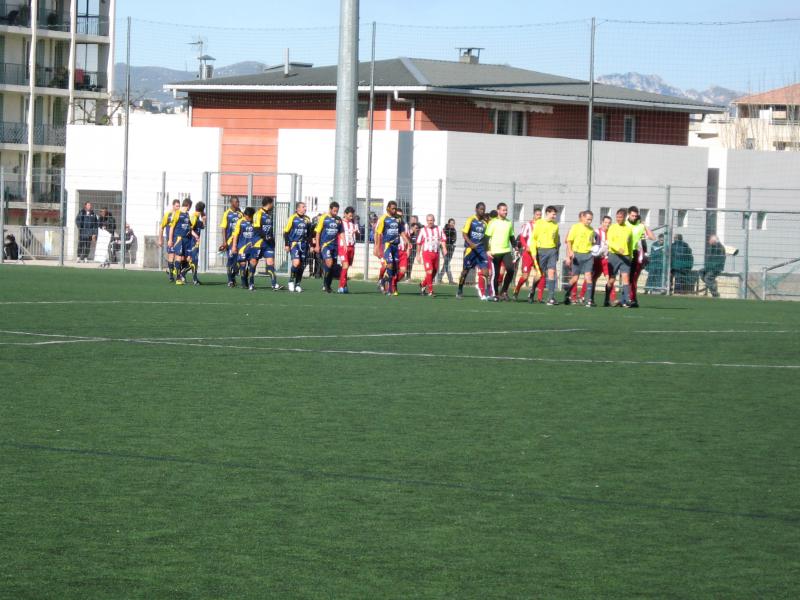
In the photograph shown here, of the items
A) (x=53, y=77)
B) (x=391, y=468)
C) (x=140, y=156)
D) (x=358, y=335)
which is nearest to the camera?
(x=391, y=468)

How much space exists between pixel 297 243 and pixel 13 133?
186 ft

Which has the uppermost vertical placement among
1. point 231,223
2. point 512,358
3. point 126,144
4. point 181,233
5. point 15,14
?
point 15,14

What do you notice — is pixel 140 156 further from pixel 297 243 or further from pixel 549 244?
pixel 549 244

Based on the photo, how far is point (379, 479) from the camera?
7750 mm

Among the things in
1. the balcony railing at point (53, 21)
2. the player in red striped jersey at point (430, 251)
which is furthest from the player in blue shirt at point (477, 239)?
the balcony railing at point (53, 21)

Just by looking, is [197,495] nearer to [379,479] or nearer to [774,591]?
[379,479]

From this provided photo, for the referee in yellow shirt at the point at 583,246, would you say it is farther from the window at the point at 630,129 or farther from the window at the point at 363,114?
the window at the point at 630,129

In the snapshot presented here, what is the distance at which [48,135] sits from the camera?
267ft

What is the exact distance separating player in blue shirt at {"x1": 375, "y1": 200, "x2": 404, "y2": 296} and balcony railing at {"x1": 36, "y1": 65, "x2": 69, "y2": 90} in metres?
59.0

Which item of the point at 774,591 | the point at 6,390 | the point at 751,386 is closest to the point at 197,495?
the point at 774,591

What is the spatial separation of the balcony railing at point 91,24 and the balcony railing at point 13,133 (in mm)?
7887

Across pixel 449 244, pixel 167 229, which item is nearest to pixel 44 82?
pixel 449 244

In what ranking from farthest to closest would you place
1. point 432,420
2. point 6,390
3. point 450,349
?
point 450,349 → point 6,390 → point 432,420

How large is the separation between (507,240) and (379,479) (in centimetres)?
1802
